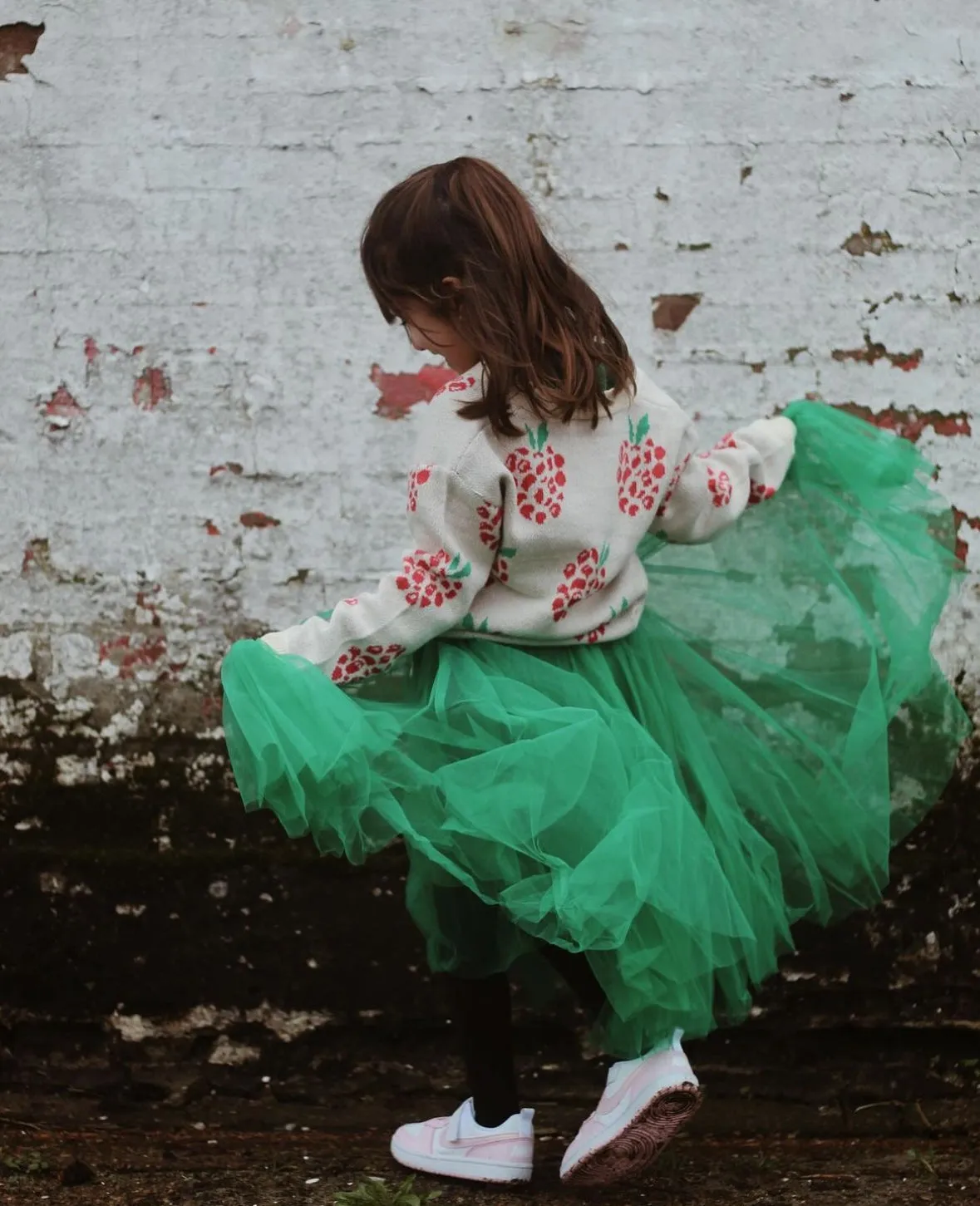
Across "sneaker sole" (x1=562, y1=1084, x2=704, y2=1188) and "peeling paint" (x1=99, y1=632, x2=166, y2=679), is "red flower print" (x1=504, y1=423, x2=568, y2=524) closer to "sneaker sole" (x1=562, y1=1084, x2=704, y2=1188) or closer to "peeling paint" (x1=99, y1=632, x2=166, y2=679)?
"sneaker sole" (x1=562, y1=1084, x2=704, y2=1188)

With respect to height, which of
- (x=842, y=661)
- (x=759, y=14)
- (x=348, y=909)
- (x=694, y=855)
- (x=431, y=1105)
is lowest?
(x=431, y=1105)

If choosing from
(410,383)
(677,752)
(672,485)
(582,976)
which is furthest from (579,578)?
(410,383)

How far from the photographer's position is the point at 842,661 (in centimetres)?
248

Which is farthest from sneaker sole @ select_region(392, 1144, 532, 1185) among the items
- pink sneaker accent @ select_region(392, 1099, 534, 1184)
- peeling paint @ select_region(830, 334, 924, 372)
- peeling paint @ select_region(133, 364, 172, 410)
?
peeling paint @ select_region(830, 334, 924, 372)

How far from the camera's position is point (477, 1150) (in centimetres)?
251

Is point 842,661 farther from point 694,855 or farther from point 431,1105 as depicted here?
point 431,1105

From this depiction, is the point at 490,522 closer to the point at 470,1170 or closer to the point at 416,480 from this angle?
the point at 416,480

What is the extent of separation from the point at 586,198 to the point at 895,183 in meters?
0.61

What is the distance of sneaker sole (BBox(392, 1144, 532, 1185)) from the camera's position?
249cm

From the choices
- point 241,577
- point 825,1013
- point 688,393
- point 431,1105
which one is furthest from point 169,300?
point 825,1013

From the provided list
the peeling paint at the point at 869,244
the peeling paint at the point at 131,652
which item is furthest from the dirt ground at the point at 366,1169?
the peeling paint at the point at 869,244

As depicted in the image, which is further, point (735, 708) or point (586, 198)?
point (586, 198)

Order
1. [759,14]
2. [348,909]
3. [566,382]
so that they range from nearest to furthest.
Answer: [566,382], [759,14], [348,909]

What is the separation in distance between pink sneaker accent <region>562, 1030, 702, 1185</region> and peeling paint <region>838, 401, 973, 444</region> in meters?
1.27
